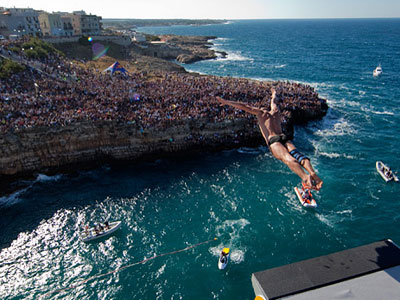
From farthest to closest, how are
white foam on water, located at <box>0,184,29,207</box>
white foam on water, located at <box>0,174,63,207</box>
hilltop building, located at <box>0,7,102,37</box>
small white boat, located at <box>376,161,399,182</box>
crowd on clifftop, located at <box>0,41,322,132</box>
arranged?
hilltop building, located at <box>0,7,102,37</box>, crowd on clifftop, located at <box>0,41,322,132</box>, small white boat, located at <box>376,161,399,182</box>, white foam on water, located at <box>0,174,63,207</box>, white foam on water, located at <box>0,184,29,207</box>

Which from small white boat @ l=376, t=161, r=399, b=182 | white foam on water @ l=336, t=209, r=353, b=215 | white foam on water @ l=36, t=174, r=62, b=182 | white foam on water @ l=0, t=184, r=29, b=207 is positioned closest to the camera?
white foam on water @ l=336, t=209, r=353, b=215

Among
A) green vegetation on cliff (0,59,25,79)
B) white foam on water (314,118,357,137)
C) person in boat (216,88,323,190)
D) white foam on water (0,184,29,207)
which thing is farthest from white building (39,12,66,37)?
person in boat (216,88,323,190)

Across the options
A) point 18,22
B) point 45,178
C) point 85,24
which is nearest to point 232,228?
point 45,178

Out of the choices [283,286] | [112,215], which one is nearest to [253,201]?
[283,286]

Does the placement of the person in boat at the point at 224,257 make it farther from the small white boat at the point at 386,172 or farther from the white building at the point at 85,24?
the white building at the point at 85,24

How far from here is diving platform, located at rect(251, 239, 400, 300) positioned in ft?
57.3

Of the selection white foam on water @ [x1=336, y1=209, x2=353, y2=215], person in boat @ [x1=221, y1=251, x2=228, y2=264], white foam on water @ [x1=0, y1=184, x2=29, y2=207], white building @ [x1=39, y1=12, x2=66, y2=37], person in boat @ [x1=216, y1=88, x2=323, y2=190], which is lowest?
white foam on water @ [x1=0, y1=184, x2=29, y2=207]

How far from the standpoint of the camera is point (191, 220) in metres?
29.7

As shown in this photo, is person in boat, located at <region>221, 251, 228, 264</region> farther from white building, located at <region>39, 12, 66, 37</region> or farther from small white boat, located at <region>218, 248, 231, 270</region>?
white building, located at <region>39, 12, 66, 37</region>

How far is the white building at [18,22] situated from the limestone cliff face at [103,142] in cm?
7555

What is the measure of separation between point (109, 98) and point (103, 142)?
30.4 ft

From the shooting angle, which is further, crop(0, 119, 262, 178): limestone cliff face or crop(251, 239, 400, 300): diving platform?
crop(0, 119, 262, 178): limestone cliff face

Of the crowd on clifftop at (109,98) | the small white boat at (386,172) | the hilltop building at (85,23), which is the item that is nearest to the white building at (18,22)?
the hilltop building at (85,23)

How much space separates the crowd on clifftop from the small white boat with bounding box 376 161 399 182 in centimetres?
1746
